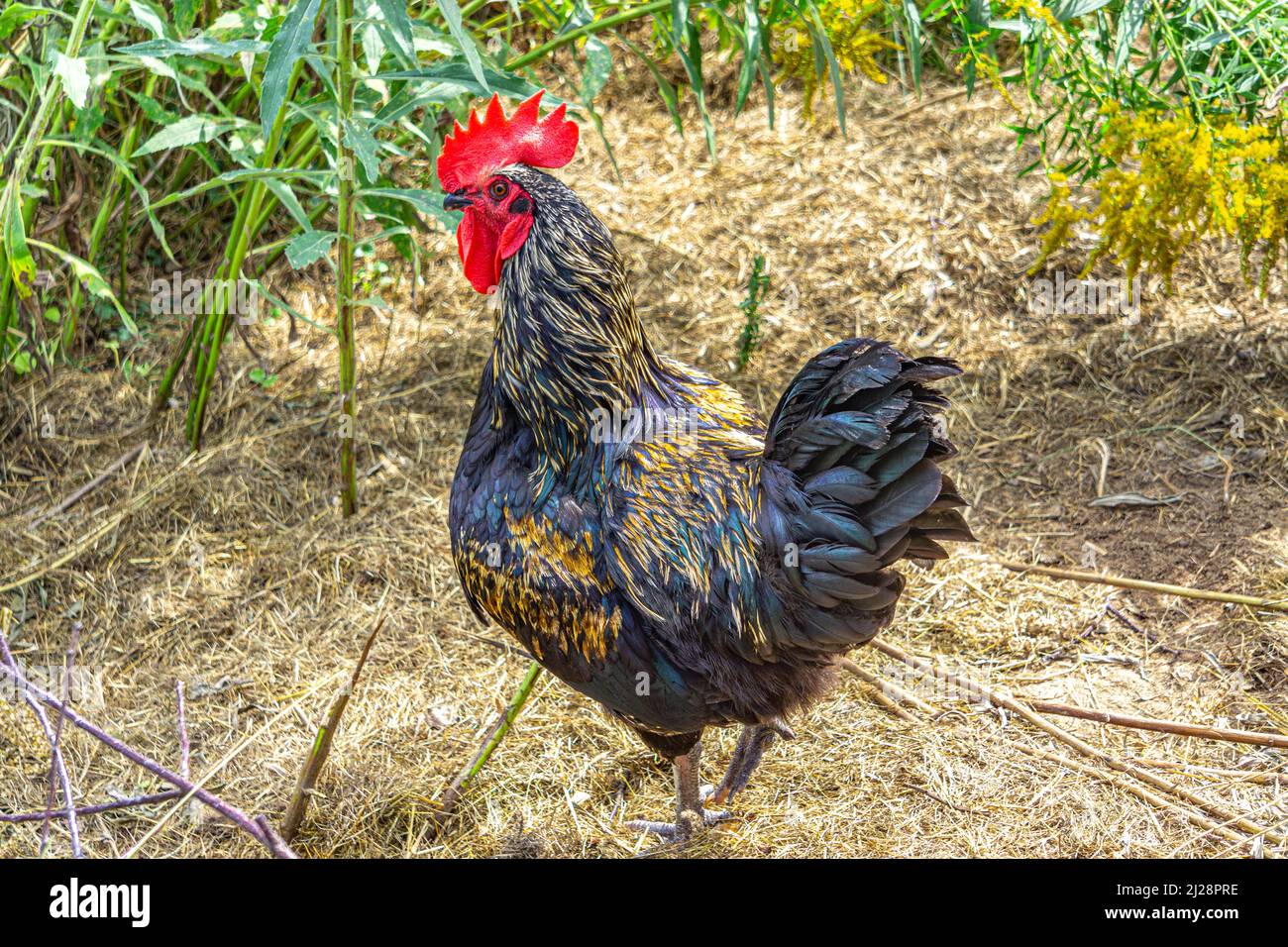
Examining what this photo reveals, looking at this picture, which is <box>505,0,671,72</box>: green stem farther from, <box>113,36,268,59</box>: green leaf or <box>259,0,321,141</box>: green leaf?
<box>259,0,321,141</box>: green leaf

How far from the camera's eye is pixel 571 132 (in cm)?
310

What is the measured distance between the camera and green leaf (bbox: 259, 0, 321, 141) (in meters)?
2.87

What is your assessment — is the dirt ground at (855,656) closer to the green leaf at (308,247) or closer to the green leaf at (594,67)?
the green leaf at (308,247)

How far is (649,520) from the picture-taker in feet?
9.84

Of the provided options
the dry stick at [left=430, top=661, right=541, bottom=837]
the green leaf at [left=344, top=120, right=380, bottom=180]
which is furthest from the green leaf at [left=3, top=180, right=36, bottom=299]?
the dry stick at [left=430, top=661, right=541, bottom=837]

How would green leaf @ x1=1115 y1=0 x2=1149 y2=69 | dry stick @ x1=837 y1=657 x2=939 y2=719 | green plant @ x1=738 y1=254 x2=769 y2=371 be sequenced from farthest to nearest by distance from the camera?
green plant @ x1=738 y1=254 x2=769 y2=371 < dry stick @ x1=837 y1=657 x2=939 y2=719 < green leaf @ x1=1115 y1=0 x2=1149 y2=69

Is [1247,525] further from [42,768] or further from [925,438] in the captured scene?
[42,768]

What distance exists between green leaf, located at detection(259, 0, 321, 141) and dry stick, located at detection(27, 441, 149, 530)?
247 centimetres

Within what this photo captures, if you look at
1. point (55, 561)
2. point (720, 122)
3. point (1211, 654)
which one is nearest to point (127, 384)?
point (55, 561)

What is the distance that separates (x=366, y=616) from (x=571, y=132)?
2107 millimetres

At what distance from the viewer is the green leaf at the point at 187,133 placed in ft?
12.4

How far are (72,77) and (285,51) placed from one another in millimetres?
1016

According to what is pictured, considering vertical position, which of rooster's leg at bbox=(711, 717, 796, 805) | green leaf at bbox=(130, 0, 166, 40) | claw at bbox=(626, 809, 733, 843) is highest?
green leaf at bbox=(130, 0, 166, 40)

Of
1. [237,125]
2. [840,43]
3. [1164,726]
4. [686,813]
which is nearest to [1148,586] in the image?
[1164,726]
